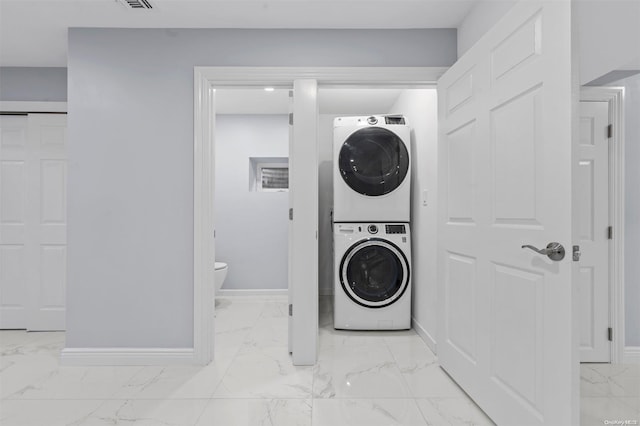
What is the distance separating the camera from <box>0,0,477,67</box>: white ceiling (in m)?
2.08

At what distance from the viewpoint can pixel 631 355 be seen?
1.25 meters

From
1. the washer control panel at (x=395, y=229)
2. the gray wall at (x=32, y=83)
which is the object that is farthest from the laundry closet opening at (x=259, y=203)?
the gray wall at (x=32, y=83)

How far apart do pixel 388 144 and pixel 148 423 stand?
2.58 m

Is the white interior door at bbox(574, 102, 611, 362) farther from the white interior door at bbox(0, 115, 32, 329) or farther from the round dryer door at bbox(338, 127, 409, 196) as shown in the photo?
the white interior door at bbox(0, 115, 32, 329)

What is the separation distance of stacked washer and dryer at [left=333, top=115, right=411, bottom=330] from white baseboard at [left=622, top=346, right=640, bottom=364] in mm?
1802

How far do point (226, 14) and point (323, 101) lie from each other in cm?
175

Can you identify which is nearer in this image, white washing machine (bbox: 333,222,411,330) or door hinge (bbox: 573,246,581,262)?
door hinge (bbox: 573,246,581,262)

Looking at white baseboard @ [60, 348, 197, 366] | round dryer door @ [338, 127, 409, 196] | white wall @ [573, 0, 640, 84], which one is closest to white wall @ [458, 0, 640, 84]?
white wall @ [573, 0, 640, 84]

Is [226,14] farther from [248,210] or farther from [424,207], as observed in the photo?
[248,210]

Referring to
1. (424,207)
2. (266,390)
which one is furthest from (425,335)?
(266,390)

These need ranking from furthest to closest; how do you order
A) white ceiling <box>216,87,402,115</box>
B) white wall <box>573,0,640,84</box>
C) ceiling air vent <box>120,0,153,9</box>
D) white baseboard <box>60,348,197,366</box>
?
white ceiling <box>216,87,402,115</box> → white baseboard <box>60,348,197,366</box> → ceiling air vent <box>120,0,153,9</box> → white wall <box>573,0,640,84</box>

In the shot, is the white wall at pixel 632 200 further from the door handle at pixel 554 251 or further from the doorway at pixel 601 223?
the door handle at pixel 554 251

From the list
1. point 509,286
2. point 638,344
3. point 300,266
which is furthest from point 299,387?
Result: point 638,344

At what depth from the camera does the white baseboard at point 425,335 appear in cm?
256
